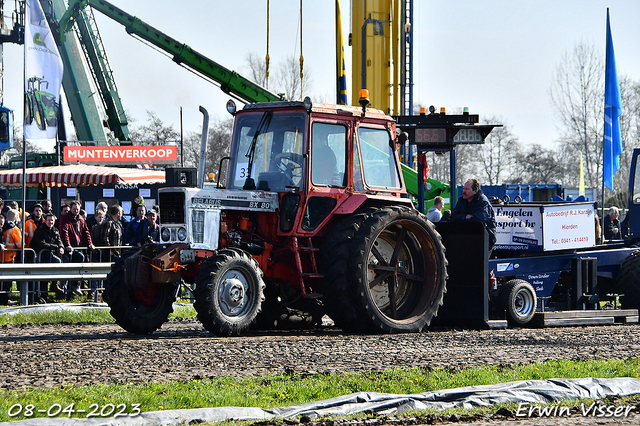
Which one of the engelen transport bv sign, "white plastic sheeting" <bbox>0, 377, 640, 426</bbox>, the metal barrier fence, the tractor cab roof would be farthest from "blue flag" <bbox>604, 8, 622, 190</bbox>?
the engelen transport bv sign

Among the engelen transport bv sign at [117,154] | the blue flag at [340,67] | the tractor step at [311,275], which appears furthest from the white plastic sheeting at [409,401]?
the engelen transport bv sign at [117,154]

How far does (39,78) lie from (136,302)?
6802 mm

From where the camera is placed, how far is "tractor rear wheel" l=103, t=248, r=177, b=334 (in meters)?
9.38

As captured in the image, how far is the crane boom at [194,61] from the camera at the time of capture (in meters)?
23.9

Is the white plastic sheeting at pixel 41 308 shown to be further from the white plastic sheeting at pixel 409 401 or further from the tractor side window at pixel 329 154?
the white plastic sheeting at pixel 409 401

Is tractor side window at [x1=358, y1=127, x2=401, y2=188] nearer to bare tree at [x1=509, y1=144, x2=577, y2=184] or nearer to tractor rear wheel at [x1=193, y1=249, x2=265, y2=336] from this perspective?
tractor rear wheel at [x1=193, y1=249, x2=265, y2=336]

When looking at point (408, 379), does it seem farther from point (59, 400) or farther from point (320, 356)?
point (59, 400)

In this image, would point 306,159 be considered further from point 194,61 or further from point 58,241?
point 194,61

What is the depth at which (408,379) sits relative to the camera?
21.1 feet

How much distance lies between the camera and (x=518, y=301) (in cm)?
1148

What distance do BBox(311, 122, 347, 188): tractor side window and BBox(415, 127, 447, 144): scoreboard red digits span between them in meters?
2.83

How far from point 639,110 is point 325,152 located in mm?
60421

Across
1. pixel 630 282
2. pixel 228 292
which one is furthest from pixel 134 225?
pixel 630 282

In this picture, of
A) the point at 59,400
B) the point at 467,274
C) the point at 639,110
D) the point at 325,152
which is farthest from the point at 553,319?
the point at 639,110
